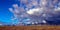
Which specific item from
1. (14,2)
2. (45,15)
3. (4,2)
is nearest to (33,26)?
(45,15)

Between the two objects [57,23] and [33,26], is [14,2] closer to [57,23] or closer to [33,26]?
[33,26]

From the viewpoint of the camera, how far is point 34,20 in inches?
96.3

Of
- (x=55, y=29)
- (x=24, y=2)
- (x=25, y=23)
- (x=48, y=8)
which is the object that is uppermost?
(x=24, y=2)

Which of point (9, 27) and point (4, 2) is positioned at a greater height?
point (4, 2)

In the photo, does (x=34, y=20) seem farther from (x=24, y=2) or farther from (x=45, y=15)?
(x=24, y=2)

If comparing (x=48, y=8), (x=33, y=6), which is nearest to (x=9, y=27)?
(x=33, y=6)

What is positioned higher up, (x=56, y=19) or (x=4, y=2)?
(x=4, y=2)

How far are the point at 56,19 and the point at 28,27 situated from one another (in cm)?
62

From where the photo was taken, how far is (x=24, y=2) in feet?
8.13

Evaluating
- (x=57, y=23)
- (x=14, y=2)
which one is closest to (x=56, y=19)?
(x=57, y=23)

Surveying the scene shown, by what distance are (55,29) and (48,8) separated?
471 mm

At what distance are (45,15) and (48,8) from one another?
164mm

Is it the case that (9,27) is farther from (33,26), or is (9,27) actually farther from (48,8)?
(48,8)

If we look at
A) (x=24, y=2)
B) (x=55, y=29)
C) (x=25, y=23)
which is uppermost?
(x=24, y=2)
